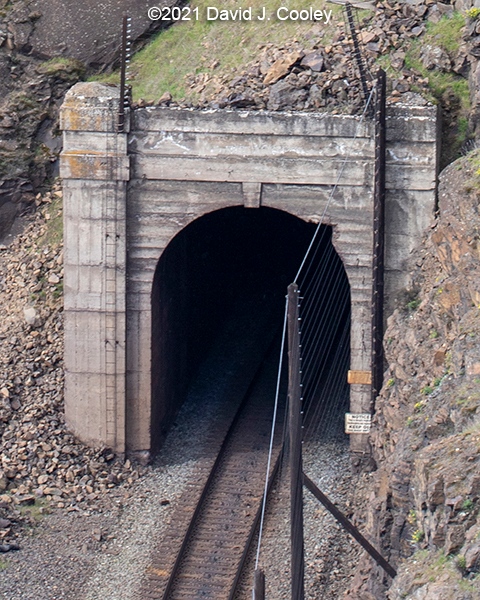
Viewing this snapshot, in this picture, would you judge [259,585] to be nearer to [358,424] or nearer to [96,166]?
[358,424]

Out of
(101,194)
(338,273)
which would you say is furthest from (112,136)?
(338,273)

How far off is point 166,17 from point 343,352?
964cm

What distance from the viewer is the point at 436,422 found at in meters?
10.9

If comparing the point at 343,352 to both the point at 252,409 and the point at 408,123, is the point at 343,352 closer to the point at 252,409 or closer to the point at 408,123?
the point at 252,409

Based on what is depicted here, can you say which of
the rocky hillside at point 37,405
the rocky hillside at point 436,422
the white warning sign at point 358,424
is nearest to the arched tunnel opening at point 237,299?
the rocky hillside at point 37,405

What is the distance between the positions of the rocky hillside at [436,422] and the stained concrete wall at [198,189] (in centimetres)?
131

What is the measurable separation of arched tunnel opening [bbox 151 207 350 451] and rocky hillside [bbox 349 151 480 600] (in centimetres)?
497

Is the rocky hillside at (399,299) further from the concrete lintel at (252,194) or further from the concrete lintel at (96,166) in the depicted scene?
the concrete lintel at (96,166)

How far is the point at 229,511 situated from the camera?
16.8 metres

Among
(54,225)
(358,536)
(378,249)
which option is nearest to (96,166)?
(54,225)

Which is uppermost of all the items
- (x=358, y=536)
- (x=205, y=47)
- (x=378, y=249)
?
(x=205, y=47)

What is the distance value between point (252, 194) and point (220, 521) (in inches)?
240

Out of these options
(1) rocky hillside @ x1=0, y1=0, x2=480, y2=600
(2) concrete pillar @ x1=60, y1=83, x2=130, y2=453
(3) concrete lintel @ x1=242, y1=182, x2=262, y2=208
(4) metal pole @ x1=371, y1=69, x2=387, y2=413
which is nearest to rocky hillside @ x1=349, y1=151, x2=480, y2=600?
(1) rocky hillside @ x1=0, y1=0, x2=480, y2=600

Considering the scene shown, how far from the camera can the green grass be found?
68.3 feet
